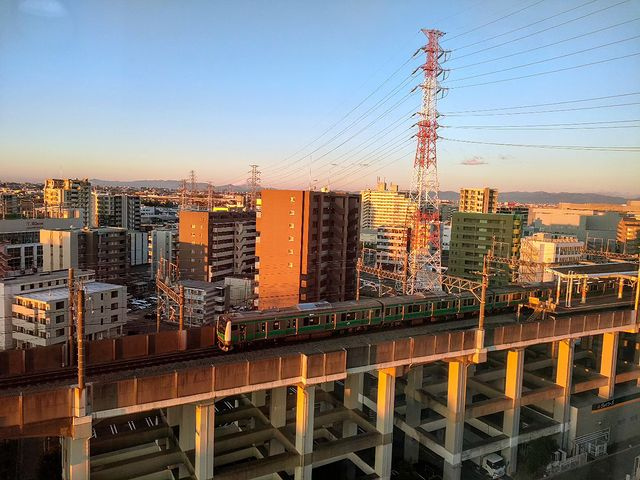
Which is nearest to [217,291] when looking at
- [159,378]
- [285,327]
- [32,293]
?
[32,293]

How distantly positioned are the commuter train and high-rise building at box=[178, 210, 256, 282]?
15.4 m

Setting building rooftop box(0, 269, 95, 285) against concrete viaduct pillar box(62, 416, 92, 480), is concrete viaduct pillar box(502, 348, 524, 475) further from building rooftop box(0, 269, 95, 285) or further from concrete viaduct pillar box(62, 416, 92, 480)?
building rooftop box(0, 269, 95, 285)

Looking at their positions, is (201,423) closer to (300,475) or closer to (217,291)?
(300,475)

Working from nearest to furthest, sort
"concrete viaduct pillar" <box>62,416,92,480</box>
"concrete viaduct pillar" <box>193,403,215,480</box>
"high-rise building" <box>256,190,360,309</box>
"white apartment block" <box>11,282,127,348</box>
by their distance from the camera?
"concrete viaduct pillar" <box>62,416,92,480</box> < "concrete viaduct pillar" <box>193,403,215,480</box> < "white apartment block" <box>11,282,127,348</box> < "high-rise building" <box>256,190,360,309</box>

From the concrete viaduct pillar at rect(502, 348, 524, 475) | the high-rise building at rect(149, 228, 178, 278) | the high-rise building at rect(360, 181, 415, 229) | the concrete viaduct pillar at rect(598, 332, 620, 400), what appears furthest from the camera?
the high-rise building at rect(360, 181, 415, 229)

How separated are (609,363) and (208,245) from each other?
18284 mm

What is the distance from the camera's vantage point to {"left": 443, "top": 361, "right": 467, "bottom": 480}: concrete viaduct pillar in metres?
7.83

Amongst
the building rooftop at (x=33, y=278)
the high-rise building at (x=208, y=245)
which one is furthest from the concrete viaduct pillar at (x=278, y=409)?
the high-rise building at (x=208, y=245)

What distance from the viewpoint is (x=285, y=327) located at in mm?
8539

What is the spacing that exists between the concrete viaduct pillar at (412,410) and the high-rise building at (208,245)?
16.5 metres

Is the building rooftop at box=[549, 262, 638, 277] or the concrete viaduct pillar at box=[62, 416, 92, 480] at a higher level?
the building rooftop at box=[549, 262, 638, 277]

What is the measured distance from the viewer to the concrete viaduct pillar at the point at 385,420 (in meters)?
7.19

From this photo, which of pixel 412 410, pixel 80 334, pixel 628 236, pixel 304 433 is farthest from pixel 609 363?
pixel 628 236

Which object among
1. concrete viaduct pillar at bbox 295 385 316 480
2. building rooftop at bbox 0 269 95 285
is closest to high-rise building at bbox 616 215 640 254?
concrete viaduct pillar at bbox 295 385 316 480
